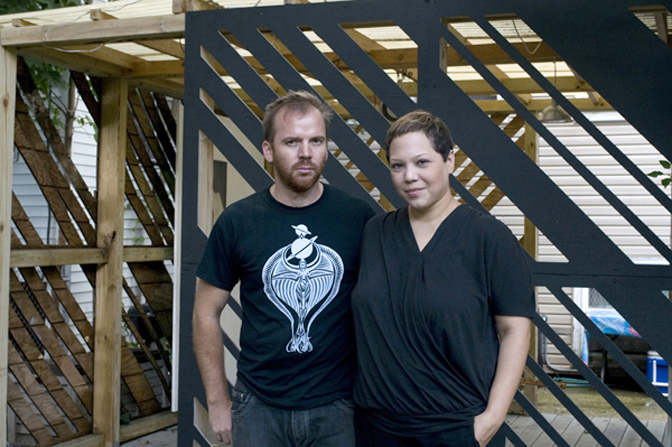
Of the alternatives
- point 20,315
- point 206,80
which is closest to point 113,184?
point 20,315

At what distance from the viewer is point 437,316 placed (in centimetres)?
183

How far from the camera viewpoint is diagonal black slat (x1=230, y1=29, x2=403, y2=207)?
3.43 m

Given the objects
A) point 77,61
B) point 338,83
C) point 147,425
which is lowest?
point 147,425

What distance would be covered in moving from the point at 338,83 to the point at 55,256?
2591 millimetres

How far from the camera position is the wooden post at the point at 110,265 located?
536 cm

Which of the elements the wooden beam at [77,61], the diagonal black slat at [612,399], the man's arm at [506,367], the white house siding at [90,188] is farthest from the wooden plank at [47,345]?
the man's arm at [506,367]

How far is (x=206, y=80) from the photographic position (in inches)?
147

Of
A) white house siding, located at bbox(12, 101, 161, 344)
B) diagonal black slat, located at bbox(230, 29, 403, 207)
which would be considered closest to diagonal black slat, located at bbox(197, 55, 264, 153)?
diagonal black slat, located at bbox(230, 29, 403, 207)

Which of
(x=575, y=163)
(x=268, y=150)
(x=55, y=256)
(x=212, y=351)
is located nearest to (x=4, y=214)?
(x=55, y=256)

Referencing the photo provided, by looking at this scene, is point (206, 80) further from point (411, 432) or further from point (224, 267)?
point (411, 432)

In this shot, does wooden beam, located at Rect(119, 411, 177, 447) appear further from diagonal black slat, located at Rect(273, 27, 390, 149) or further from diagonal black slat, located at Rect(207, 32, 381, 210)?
diagonal black slat, located at Rect(273, 27, 390, 149)

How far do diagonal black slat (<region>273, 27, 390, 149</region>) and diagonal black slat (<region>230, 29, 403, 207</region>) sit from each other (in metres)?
0.05

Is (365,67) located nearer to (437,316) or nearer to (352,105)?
(352,105)

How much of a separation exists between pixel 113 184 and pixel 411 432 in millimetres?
4121
